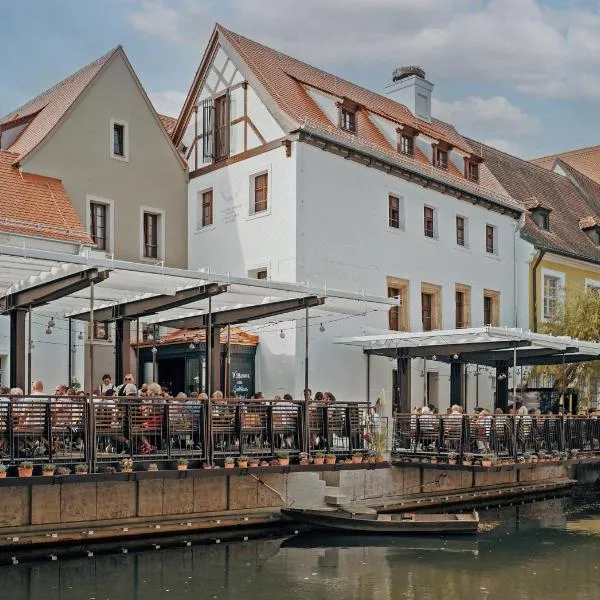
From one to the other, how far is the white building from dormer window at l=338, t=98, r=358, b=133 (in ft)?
0.15

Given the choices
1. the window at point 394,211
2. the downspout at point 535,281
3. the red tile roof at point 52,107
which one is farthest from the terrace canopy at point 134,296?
the downspout at point 535,281

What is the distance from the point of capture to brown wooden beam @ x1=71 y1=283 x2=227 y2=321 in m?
17.1

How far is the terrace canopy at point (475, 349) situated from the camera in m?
22.2

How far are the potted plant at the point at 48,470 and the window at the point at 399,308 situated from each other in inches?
594

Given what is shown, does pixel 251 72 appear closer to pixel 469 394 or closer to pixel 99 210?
pixel 99 210

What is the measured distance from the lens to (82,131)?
1027 inches

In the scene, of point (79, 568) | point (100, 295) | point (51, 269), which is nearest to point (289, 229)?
point (100, 295)

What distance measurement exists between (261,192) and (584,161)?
26.0 metres

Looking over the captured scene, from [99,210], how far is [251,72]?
5654 mm

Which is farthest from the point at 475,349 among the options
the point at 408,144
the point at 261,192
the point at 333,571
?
the point at 333,571

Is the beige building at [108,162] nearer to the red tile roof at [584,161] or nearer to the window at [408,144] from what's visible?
the window at [408,144]

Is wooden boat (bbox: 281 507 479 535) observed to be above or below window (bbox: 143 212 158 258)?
below

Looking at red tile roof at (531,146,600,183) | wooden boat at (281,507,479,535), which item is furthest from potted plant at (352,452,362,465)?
red tile roof at (531,146,600,183)

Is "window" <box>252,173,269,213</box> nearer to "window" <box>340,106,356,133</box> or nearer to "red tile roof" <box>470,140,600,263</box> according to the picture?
"window" <box>340,106,356,133</box>
